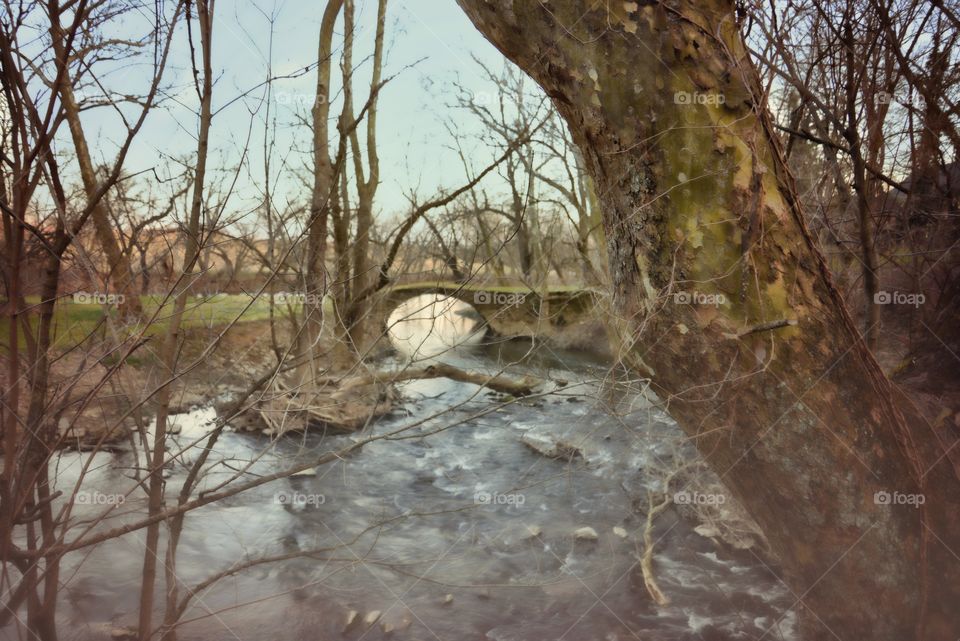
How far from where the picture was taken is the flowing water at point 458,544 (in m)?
2.09

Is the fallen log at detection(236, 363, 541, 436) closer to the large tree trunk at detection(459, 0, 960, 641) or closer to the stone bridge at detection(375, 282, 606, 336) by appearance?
the stone bridge at detection(375, 282, 606, 336)

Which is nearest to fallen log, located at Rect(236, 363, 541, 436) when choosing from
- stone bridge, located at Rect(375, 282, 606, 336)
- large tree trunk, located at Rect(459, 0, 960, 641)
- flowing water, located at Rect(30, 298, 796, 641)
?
flowing water, located at Rect(30, 298, 796, 641)

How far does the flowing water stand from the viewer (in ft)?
6.84

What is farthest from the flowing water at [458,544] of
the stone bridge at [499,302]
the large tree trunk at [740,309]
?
the large tree trunk at [740,309]

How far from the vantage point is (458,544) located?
109 inches

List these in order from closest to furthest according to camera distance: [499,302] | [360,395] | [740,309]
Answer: [740,309], [360,395], [499,302]

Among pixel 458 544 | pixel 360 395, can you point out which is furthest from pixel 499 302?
pixel 458 544

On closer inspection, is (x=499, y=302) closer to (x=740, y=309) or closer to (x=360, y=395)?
(x=360, y=395)

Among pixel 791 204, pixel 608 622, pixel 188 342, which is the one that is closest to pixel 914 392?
pixel 791 204

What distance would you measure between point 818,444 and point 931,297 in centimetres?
127

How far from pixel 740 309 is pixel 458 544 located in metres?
1.75

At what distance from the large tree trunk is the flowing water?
364 millimetres

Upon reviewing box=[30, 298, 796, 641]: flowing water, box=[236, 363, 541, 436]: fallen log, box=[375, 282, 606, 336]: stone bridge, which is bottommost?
box=[30, 298, 796, 641]: flowing water

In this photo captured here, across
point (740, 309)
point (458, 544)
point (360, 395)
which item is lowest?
point (458, 544)
